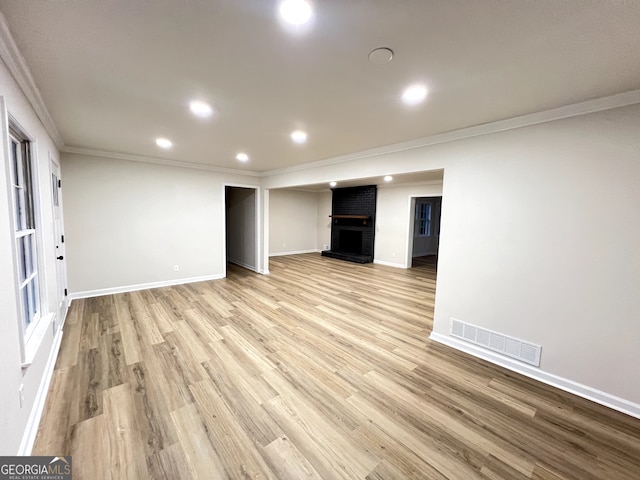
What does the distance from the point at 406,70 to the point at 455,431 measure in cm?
249

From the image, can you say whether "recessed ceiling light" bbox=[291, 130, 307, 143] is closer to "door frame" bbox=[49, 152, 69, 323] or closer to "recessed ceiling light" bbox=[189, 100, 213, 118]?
"recessed ceiling light" bbox=[189, 100, 213, 118]

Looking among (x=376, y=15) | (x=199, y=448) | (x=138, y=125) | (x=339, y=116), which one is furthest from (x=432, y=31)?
(x=138, y=125)

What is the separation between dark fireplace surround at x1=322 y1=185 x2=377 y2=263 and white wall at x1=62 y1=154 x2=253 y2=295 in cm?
378

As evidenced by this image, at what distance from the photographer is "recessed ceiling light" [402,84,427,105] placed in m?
1.88

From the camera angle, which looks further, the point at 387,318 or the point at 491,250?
the point at 387,318

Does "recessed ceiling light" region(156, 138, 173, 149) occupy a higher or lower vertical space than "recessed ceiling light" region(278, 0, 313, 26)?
higher

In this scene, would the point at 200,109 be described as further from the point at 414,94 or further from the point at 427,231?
the point at 427,231

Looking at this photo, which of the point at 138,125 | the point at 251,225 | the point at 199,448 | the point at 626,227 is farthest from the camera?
the point at 251,225

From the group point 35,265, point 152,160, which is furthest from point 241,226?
point 35,265

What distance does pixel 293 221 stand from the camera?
8.95 m

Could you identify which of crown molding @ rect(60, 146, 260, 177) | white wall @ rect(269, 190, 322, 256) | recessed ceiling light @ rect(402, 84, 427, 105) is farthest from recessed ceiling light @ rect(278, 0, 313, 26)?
white wall @ rect(269, 190, 322, 256)

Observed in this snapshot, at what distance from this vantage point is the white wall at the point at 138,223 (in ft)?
13.5

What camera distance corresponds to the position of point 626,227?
6.47ft

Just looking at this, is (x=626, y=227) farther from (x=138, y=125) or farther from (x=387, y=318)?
(x=138, y=125)
